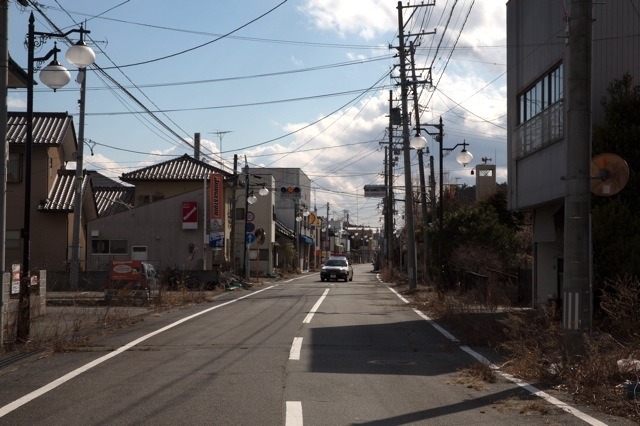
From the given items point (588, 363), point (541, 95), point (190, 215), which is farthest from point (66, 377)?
point (190, 215)

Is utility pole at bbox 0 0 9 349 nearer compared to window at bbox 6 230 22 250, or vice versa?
utility pole at bbox 0 0 9 349

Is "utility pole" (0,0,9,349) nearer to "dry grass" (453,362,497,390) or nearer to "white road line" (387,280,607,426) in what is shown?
"dry grass" (453,362,497,390)

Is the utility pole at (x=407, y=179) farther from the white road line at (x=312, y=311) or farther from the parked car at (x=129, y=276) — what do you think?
the parked car at (x=129, y=276)

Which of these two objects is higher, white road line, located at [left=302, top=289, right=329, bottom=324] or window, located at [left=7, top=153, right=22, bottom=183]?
window, located at [left=7, top=153, right=22, bottom=183]

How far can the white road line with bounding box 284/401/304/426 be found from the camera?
769 cm

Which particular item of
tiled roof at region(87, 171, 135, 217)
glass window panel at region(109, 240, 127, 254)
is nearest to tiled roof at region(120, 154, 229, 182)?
tiled roof at region(87, 171, 135, 217)

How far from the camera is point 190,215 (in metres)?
42.1

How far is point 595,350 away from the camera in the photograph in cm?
1007

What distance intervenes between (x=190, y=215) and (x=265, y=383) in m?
32.9

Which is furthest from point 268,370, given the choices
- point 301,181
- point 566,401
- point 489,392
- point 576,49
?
point 301,181

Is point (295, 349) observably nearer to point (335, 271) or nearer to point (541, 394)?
point (541, 394)

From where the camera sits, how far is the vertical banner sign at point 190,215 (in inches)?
1654

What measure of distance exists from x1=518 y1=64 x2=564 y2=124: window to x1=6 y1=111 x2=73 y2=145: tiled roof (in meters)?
26.4

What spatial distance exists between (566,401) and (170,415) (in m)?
4.78
